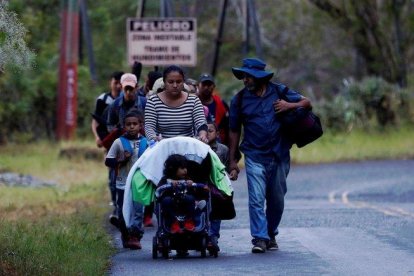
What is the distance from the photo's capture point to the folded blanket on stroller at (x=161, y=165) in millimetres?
12680

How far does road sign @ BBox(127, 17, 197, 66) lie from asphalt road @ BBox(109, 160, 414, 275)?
7044 millimetres

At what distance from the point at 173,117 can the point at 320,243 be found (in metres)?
2.08

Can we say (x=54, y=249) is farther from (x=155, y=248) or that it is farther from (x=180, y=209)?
(x=180, y=209)

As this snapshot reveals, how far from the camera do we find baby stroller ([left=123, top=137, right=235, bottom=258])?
12.6m

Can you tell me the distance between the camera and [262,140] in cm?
1346

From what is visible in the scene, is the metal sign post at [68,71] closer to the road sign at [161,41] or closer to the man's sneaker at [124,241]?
the road sign at [161,41]

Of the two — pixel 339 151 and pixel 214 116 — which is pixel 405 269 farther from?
pixel 339 151

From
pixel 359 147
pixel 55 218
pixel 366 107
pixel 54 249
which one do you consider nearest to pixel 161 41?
pixel 359 147

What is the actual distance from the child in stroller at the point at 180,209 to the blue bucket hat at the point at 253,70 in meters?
1.24

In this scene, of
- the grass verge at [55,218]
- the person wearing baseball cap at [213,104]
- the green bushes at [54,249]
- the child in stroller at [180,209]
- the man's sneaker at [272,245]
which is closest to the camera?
the green bushes at [54,249]

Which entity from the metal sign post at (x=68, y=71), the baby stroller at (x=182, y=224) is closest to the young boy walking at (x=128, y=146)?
the baby stroller at (x=182, y=224)

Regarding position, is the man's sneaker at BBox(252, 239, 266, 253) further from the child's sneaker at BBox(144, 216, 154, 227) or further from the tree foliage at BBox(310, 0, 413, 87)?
the tree foliage at BBox(310, 0, 413, 87)

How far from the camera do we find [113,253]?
44.1 feet

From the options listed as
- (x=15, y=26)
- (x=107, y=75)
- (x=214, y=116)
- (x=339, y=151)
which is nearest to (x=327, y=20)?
(x=107, y=75)
